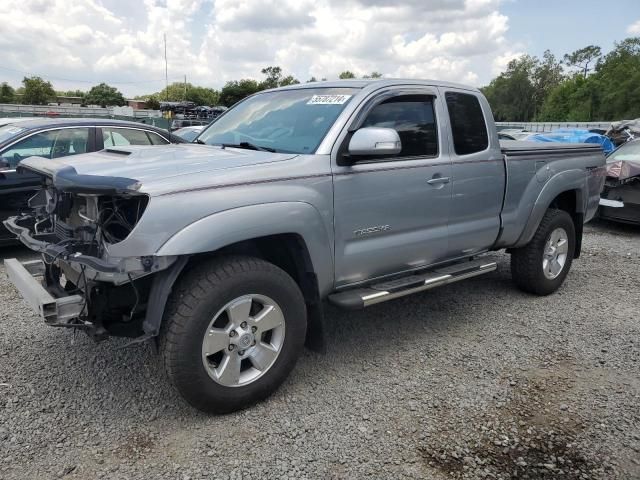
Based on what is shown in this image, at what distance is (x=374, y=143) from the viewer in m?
3.29

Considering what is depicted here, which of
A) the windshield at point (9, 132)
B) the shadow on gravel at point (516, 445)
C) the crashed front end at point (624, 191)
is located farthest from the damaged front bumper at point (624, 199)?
the windshield at point (9, 132)

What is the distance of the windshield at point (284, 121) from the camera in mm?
3588

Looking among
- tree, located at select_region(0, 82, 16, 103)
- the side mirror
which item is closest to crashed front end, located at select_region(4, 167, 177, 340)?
the side mirror

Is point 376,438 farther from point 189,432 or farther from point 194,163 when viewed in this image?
point 194,163

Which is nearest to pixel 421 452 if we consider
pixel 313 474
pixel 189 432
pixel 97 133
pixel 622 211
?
pixel 313 474

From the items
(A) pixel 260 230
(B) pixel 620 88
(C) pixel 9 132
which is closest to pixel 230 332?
(A) pixel 260 230

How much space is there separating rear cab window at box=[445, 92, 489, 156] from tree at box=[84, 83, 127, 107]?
96609mm

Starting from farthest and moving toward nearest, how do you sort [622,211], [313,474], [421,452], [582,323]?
1. [622,211]
2. [582,323]
3. [421,452]
4. [313,474]

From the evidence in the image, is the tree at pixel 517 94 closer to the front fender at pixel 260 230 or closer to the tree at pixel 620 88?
the tree at pixel 620 88

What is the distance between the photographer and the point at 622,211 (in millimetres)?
8727

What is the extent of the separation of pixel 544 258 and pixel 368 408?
2904 mm

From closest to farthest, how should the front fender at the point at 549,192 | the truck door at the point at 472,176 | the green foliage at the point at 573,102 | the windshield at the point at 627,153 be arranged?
the truck door at the point at 472,176
the front fender at the point at 549,192
the windshield at the point at 627,153
the green foliage at the point at 573,102

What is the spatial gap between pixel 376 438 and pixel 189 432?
1034 millimetres

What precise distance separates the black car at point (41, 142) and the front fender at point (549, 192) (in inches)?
192
